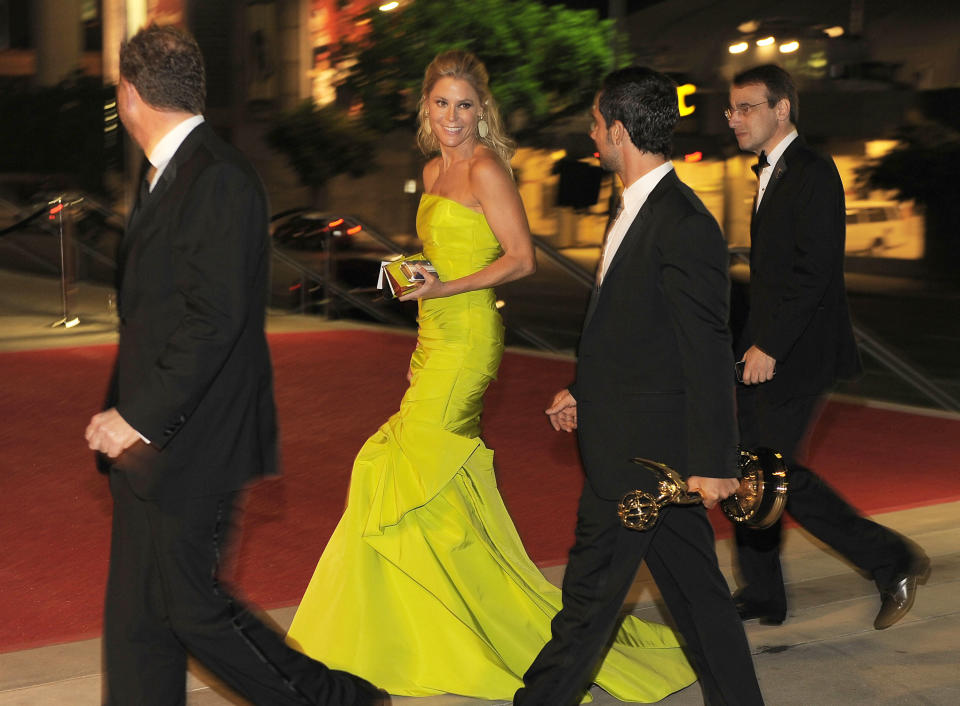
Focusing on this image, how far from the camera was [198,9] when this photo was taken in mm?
18672

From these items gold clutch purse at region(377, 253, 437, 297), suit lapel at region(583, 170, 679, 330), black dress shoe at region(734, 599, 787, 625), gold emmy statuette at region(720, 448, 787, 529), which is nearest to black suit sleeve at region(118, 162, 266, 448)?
suit lapel at region(583, 170, 679, 330)

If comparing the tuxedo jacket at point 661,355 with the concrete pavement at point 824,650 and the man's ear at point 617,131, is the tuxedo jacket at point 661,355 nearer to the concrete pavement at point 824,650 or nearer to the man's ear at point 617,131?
the man's ear at point 617,131

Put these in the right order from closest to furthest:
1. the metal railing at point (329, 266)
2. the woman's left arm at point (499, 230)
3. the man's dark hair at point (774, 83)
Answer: the woman's left arm at point (499, 230) < the man's dark hair at point (774, 83) < the metal railing at point (329, 266)

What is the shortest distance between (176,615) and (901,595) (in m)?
2.70

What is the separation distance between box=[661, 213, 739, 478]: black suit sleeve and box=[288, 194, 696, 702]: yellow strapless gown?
1137 mm

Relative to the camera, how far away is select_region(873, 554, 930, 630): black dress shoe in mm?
4551

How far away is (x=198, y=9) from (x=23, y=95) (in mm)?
2820

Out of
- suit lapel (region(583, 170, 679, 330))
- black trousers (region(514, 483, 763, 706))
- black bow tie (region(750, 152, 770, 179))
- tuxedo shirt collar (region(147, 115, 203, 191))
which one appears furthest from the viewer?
black bow tie (region(750, 152, 770, 179))

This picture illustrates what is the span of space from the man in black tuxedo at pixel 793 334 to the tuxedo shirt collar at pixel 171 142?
2.20 metres

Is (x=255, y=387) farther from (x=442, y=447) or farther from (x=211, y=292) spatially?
(x=442, y=447)

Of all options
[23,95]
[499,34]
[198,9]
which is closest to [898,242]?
[499,34]

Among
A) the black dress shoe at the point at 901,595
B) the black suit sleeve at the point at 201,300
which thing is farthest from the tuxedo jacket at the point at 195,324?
the black dress shoe at the point at 901,595

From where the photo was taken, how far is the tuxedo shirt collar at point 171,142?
294cm

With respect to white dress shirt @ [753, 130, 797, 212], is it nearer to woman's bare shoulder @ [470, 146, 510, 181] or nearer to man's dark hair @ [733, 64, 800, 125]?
man's dark hair @ [733, 64, 800, 125]
